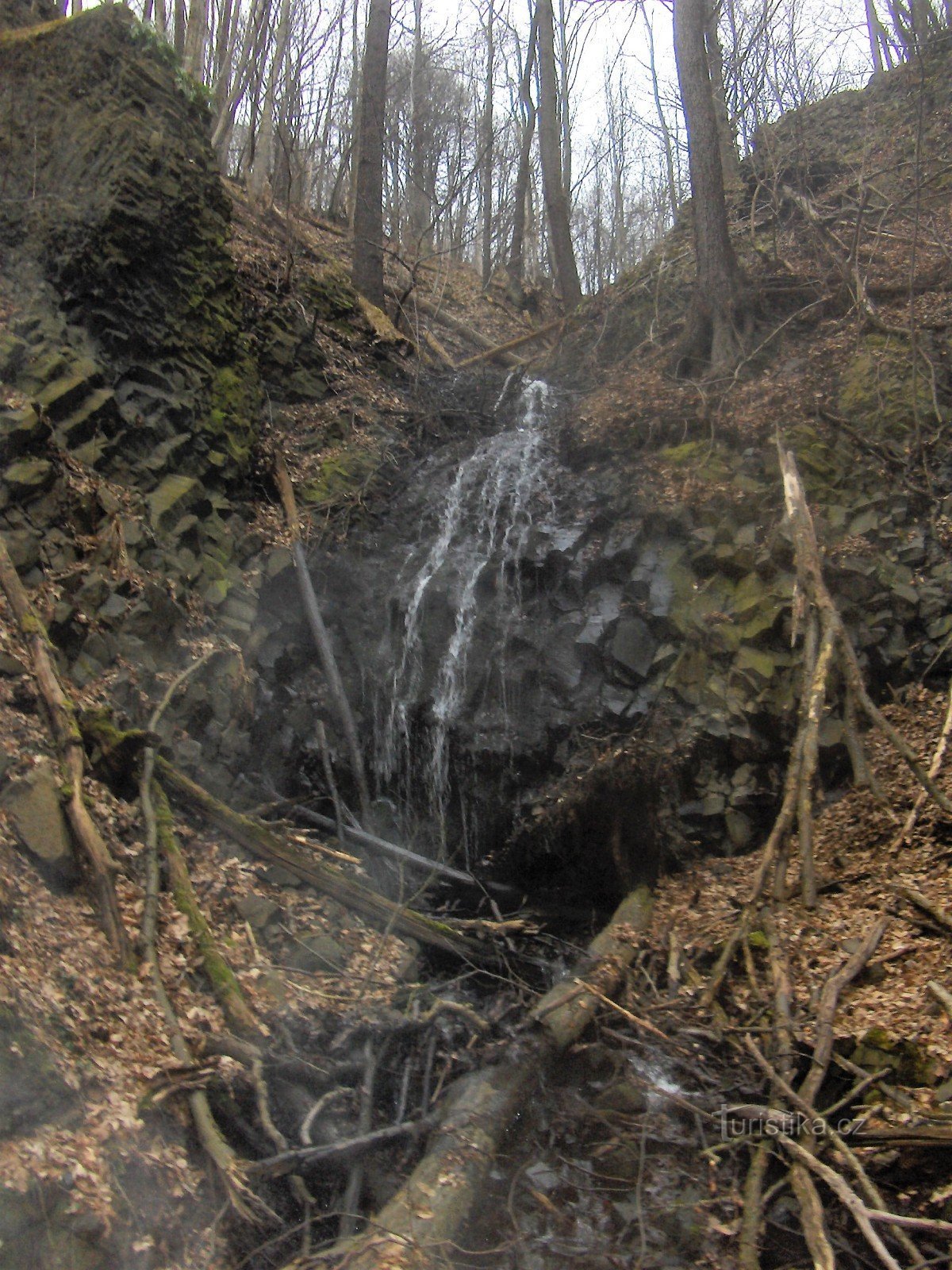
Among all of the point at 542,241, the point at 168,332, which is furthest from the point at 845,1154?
the point at 542,241

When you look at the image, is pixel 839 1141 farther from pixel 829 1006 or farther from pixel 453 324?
pixel 453 324

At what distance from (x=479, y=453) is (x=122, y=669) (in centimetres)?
649

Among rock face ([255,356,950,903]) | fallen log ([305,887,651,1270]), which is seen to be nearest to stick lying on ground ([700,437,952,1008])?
fallen log ([305,887,651,1270])

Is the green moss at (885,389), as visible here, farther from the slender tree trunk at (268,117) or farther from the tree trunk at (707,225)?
the slender tree trunk at (268,117)

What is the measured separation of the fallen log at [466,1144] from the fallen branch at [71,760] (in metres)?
2.02

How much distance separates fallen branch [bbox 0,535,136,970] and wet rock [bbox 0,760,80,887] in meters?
0.08

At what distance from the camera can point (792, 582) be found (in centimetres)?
890

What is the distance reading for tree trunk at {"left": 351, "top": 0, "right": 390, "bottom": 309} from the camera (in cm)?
1435

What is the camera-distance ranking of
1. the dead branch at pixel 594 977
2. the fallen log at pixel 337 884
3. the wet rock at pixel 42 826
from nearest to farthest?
the wet rock at pixel 42 826
the dead branch at pixel 594 977
the fallen log at pixel 337 884

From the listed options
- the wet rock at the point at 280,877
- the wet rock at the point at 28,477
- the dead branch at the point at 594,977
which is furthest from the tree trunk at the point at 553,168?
the wet rock at the point at 280,877

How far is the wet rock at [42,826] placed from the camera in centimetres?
526

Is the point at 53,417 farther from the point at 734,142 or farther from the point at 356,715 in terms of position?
the point at 734,142

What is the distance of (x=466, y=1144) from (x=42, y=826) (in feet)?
10.3

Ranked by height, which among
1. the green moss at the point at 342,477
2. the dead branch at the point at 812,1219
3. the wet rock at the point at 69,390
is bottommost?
the dead branch at the point at 812,1219
